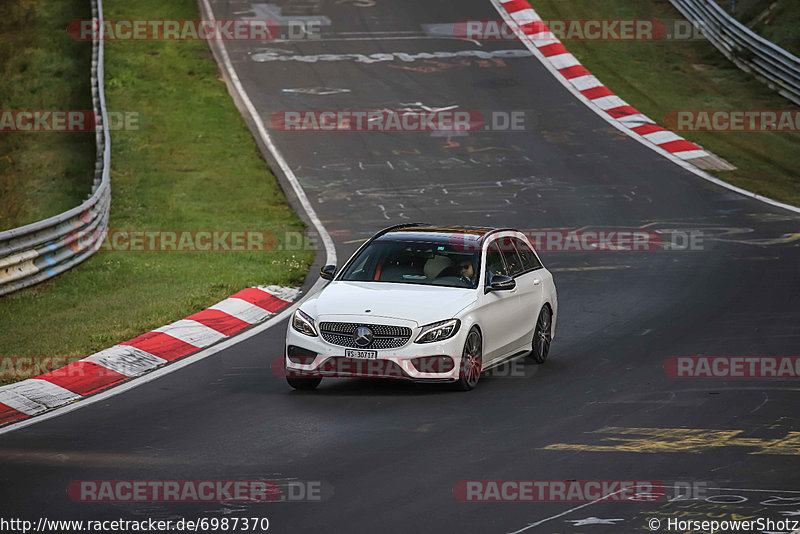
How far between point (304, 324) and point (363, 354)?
76cm

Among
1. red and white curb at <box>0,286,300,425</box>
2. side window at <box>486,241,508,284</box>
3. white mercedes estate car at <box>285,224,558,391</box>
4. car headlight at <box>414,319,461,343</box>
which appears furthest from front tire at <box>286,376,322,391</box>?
side window at <box>486,241,508,284</box>

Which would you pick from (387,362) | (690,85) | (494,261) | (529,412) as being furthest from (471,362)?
(690,85)

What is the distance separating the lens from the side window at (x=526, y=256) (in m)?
13.7

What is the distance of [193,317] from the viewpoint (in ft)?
49.7

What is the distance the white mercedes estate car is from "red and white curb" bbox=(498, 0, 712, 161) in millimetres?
15553

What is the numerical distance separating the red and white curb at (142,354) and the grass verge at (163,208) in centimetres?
28

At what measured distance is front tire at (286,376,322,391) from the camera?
11.6m

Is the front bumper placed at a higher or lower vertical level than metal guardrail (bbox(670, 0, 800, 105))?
lower

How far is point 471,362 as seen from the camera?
11.7 metres

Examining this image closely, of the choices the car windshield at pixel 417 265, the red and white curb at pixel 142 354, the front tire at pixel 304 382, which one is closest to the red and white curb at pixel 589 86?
the red and white curb at pixel 142 354

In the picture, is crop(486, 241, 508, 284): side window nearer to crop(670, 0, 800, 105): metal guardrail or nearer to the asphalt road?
the asphalt road

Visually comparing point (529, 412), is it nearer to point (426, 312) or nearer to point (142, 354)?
point (426, 312)

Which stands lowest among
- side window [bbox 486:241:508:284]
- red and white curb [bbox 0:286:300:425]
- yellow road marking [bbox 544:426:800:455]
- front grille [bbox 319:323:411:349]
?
red and white curb [bbox 0:286:300:425]

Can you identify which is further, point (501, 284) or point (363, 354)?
point (501, 284)
